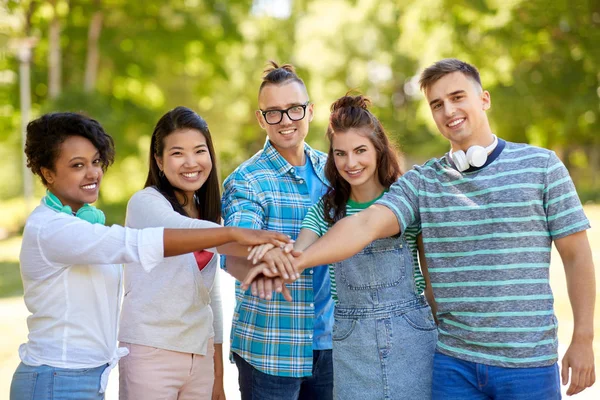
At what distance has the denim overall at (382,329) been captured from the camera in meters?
3.19

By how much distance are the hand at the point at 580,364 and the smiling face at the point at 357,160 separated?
3.60 feet

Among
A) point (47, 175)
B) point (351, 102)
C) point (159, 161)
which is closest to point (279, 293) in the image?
point (159, 161)

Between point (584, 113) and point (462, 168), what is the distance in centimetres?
2214

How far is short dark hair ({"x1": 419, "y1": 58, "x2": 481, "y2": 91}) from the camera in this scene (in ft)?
10.9

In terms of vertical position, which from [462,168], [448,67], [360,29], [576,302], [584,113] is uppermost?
[360,29]

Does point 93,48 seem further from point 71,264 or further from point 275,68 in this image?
point 71,264

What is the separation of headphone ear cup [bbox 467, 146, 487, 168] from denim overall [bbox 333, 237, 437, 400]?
49 centimetres

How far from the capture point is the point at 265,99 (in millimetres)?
4004

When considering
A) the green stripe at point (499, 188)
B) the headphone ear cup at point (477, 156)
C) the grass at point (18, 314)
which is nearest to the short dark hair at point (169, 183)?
the green stripe at point (499, 188)

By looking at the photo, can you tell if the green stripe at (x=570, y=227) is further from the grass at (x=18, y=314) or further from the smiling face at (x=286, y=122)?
the grass at (x=18, y=314)

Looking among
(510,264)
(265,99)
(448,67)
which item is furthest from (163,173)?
(510,264)

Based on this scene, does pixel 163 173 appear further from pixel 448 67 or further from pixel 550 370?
pixel 550 370

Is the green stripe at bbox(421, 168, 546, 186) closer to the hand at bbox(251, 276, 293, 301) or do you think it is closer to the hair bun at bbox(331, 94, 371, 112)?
the hair bun at bbox(331, 94, 371, 112)

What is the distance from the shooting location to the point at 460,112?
3270mm
